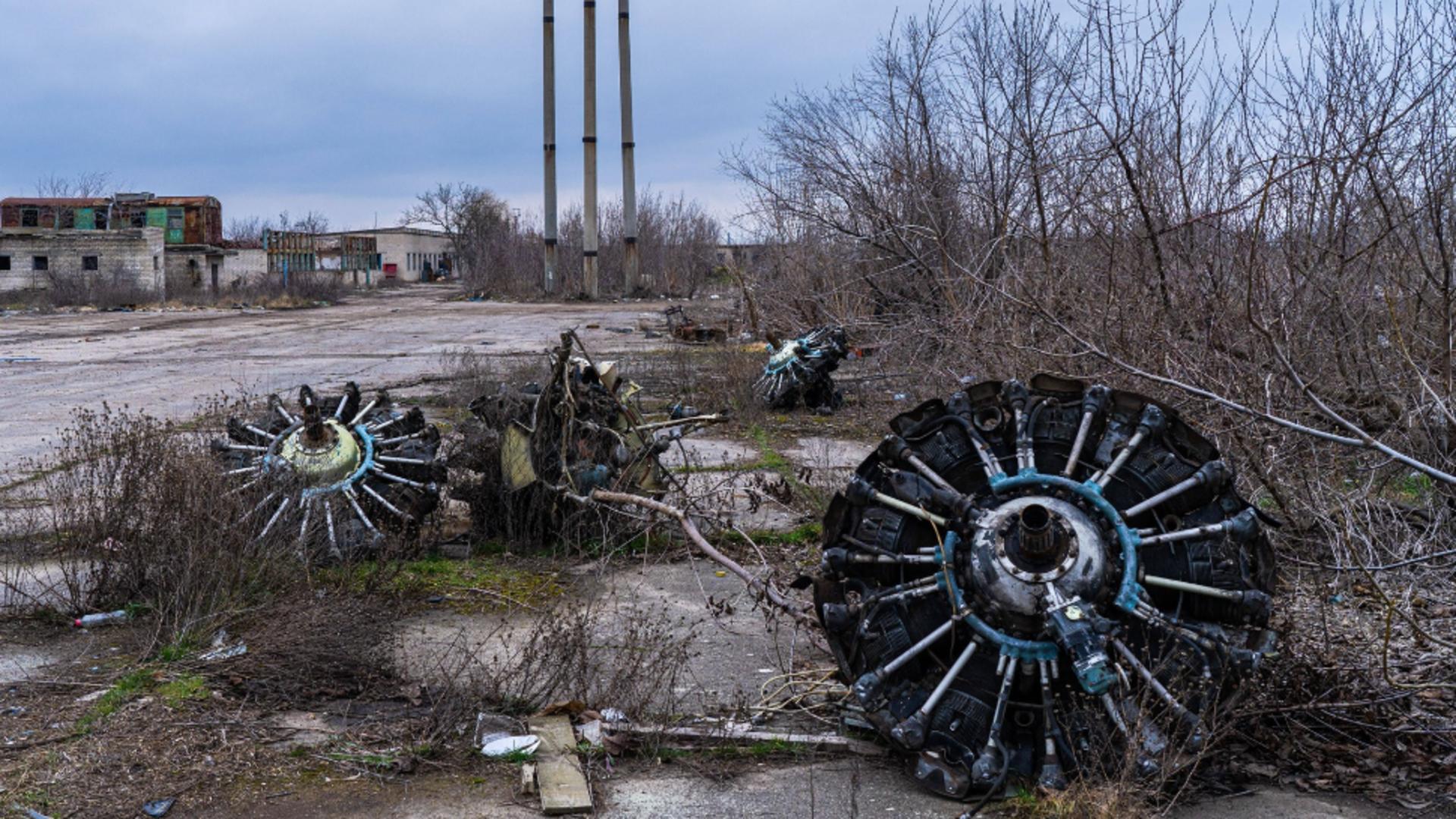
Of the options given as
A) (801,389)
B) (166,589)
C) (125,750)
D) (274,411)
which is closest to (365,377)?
(801,389)

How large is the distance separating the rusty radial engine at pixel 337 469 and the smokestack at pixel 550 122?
36752 mm

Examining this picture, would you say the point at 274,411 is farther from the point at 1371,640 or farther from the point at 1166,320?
the point at 1371,640

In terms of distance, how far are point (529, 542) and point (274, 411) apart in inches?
67.2

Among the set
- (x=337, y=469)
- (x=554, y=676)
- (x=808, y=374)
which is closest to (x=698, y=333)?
(x=808, y=374)

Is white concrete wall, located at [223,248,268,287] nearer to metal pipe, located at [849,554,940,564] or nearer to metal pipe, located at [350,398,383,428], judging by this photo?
metal pipe, located at [350,398,383,428]

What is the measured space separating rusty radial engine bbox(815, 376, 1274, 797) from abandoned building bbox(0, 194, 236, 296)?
60096 mm

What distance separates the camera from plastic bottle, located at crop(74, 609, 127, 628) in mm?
6156

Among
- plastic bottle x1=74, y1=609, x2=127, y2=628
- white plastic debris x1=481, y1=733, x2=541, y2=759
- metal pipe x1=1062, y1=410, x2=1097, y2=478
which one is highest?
metal pipe x1=1062, y1=410, x2=1097, y2=478

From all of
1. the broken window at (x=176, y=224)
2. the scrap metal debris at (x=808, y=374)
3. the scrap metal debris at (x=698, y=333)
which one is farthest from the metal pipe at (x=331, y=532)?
the broken window at (x=176, y=224)

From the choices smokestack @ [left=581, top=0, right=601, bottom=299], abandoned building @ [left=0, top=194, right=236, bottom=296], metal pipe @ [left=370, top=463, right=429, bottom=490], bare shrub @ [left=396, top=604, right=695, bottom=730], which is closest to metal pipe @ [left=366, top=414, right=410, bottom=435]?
metal pipe @ [left=370, top=463, right=429, bottom=490]

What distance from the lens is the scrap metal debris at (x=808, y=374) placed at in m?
14.2

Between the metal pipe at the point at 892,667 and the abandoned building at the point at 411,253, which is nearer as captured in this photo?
the metal pipe at the point at 892,667

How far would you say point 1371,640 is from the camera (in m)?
5.18

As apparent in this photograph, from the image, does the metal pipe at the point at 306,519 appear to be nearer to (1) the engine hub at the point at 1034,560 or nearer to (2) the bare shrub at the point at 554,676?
(2) the bare shrub at the point at 554,676
